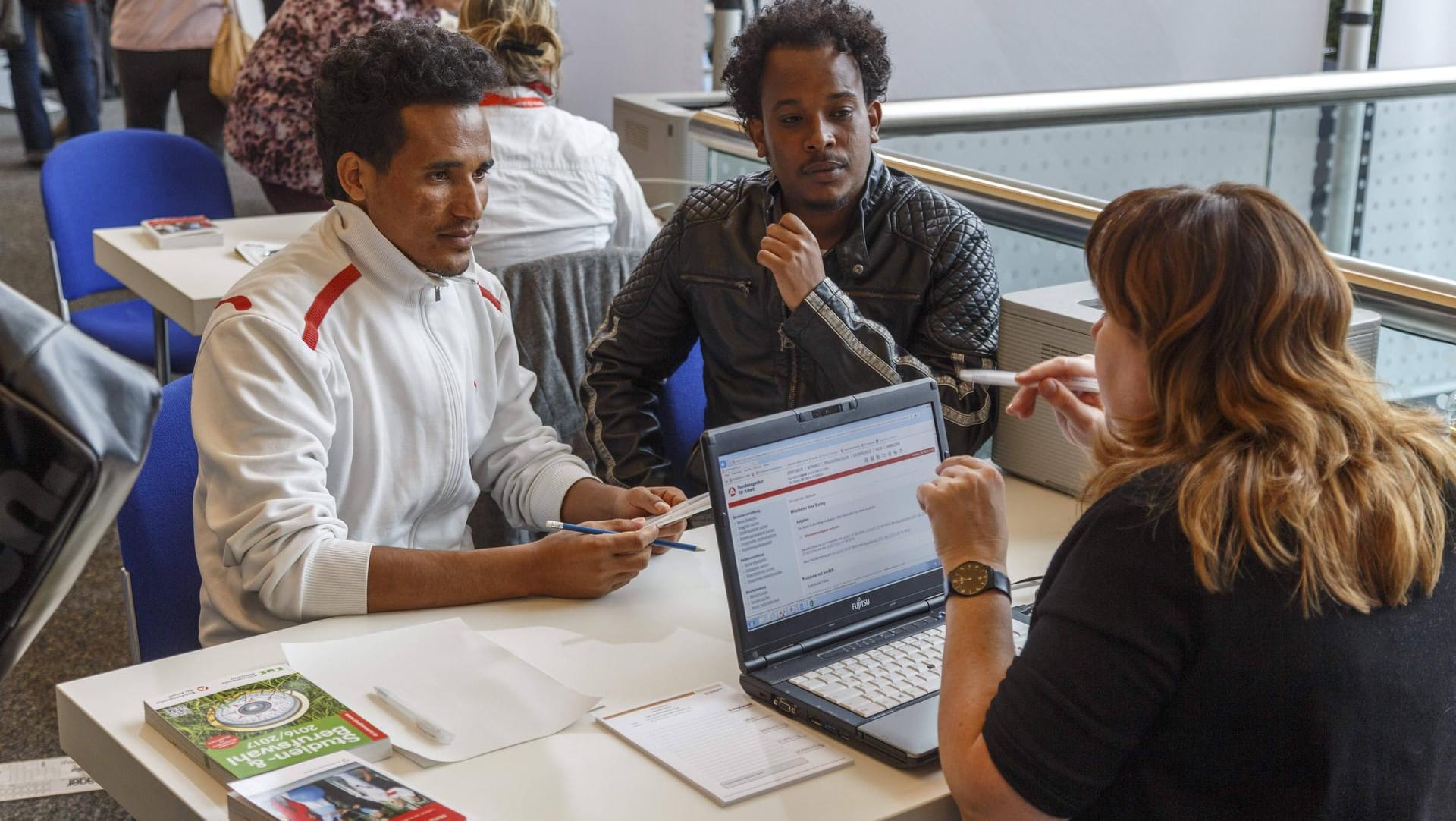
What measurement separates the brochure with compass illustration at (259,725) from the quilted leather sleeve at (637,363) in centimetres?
91

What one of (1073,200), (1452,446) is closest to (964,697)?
(1452,446)

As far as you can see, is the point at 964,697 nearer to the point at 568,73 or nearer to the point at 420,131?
the point at 420,131

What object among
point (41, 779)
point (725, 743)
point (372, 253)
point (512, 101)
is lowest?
point (41, 779)

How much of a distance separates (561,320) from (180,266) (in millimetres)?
1106

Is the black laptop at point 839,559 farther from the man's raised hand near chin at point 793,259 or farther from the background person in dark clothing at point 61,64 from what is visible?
the background person in dark clothing at point 61,64

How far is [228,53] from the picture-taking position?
4418 millimetres

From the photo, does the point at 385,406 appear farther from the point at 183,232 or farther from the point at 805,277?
the point at 183,232

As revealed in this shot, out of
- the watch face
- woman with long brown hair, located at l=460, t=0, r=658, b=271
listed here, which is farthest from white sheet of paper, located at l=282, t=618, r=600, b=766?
woman with long brown hair, located at l=460, t=0, r=658, b=271

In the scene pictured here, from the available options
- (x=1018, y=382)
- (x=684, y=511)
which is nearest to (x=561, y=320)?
(x=684, y=511)

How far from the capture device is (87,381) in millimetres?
676

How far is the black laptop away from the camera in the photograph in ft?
4.55

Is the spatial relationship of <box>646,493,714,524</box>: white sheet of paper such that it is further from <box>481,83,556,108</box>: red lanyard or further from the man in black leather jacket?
<box>481,83,556,108</box>: red lanyard

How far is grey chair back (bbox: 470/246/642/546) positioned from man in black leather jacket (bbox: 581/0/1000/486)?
10cm

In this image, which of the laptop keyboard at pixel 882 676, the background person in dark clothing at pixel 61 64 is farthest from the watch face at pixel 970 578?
the background person in dark clothing at pixel 61 64
